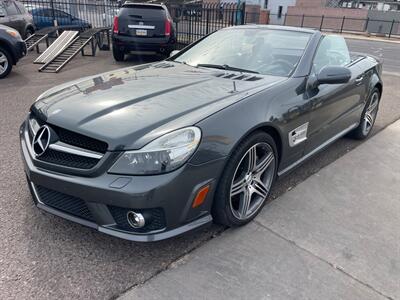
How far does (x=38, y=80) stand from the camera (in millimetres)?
7531

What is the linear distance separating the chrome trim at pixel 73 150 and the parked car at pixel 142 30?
745cm

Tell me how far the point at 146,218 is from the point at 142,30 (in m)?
7.98

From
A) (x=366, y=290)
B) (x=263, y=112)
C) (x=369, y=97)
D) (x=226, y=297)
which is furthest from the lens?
(x=369, y=97)

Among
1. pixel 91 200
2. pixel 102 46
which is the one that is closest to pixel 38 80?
pixel 102 46

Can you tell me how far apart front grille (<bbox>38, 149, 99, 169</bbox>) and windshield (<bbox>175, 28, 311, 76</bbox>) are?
1767 mm

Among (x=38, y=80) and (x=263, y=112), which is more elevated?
(x=263, y=112)

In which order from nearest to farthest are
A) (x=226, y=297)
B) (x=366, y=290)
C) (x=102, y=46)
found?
(x=226, y=297)
(x=366, y=290)
(x=102, y=46)

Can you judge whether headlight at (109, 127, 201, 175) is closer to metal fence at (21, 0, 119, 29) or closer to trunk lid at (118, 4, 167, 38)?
trunk lid at (118, 4, 167, 38)

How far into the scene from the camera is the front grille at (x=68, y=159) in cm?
217

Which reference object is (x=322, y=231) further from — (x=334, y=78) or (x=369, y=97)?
(x=369, y=97)

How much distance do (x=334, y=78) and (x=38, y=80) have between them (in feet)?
21.1

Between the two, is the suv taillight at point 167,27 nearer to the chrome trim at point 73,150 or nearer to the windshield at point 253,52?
the windshield at point 253,52

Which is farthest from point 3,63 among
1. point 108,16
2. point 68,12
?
point 68,12

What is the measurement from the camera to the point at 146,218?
215 centimetres
